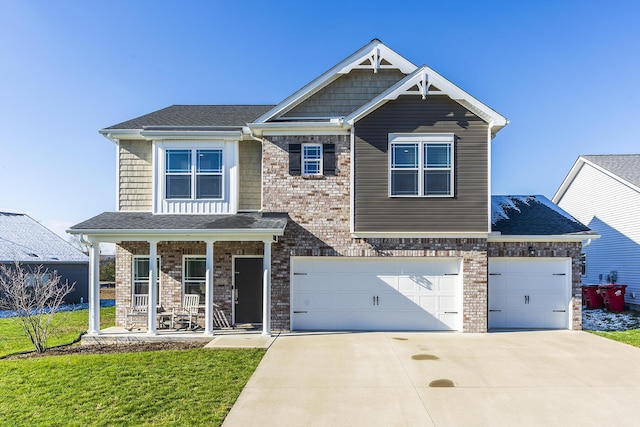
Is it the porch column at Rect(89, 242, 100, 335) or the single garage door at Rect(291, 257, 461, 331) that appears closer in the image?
the porch column at Rect(89, 242, 100, 335)

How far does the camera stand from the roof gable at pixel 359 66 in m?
12.2

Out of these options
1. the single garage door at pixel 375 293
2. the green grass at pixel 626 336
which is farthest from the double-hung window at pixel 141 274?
the green grass at pixel 626 336

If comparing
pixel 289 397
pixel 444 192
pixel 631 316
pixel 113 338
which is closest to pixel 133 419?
pixel 289 397

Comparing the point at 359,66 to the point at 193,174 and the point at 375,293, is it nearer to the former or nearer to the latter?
the point at 193,174

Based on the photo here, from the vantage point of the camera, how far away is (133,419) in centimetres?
577

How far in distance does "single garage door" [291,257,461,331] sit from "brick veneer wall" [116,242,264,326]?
1.97m

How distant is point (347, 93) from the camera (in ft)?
41.1

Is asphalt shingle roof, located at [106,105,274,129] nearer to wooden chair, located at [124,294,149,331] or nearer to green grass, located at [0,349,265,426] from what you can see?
wooden chair, located at [124,294,149,331]

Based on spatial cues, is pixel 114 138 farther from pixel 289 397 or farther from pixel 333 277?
pixel 289 397

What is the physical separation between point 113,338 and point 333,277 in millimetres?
6247

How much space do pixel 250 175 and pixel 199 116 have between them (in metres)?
3.04

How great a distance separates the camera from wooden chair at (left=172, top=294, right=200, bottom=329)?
39.3 feet

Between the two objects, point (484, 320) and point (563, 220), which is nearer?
point (484, 320)

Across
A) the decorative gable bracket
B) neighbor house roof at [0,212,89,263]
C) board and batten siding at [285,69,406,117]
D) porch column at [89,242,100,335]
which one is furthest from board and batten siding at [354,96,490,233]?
neighbor house roof at [0,212,89,263]
